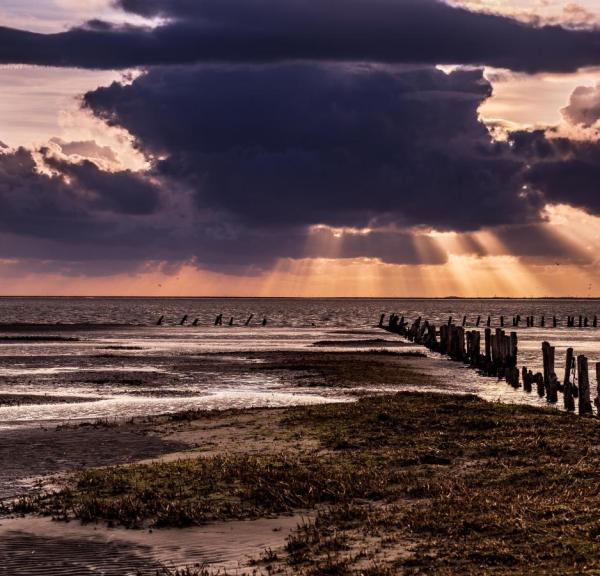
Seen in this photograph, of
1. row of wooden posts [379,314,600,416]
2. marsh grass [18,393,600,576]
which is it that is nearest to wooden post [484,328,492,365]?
row of wooden posts [379,314,600,416]

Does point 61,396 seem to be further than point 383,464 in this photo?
Yes

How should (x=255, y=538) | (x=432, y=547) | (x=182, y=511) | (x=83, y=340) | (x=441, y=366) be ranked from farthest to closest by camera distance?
1. (x=83, y=340)
2. (x=441, y=366)
3. (x=182, y=511)
4. (x=255, y=538)
5. (x=432, y=547)

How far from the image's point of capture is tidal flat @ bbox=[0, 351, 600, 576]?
1049 centimetres

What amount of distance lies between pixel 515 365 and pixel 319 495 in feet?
94.0

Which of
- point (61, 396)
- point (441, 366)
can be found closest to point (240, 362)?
point (441, 366)

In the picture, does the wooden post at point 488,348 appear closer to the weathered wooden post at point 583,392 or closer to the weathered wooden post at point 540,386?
the weathered wooden post at point 540,386

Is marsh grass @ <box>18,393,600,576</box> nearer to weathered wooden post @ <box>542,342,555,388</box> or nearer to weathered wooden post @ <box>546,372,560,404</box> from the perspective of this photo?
weathered wooden post @ <box>546,372,560,404</box>

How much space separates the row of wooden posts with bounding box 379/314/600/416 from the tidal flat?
A: 6.24 meters

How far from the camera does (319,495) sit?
535 inches

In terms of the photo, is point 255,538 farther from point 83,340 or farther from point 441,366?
point 83,340

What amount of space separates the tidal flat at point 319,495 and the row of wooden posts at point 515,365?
6.24 m

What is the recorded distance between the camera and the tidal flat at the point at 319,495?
34.4 feet

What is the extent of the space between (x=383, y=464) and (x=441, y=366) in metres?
32.9

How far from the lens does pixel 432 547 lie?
10.5 m
